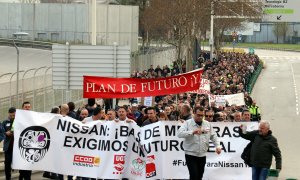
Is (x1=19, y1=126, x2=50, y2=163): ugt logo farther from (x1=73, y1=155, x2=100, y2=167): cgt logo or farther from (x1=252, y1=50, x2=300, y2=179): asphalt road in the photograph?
(x1=252, y1=50, x2=300, y2=179): asphalt road

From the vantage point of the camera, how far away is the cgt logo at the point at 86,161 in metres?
13.8

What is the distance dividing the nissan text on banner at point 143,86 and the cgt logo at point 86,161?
146cm

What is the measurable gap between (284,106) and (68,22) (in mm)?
25167

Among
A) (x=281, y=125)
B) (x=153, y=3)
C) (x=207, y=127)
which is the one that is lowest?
(x=281, y=125)

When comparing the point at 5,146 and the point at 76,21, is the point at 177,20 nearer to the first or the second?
the point at 76,21

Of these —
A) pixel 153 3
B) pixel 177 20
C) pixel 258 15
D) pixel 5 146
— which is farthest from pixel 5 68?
pixel 5 146

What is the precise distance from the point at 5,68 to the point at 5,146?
29.0 m

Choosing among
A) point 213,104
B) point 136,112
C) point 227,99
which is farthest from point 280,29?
point 136,112

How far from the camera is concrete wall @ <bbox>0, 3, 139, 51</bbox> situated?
58.8 metres

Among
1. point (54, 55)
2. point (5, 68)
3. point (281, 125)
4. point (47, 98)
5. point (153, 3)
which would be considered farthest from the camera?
point (153, 3)

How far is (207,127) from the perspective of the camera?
1227 centimetres

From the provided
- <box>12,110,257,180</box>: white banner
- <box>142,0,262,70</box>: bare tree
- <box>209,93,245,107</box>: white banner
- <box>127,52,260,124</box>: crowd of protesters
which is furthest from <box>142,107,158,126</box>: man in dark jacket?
<box>142,0,262,70</box>: bare tree

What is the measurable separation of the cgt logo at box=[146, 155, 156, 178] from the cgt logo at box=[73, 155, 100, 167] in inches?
34.9

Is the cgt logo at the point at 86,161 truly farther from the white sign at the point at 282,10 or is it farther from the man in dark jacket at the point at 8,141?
the white sign at the point at 282,10
